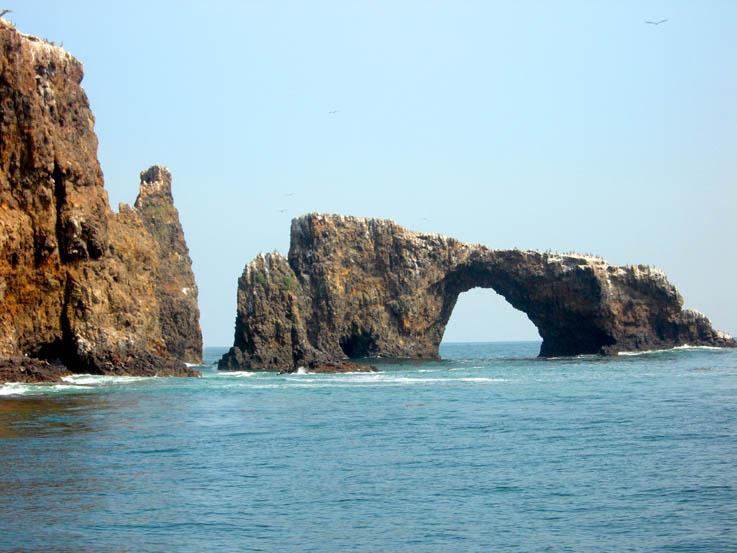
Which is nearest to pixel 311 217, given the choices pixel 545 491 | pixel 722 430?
pixel 722 430

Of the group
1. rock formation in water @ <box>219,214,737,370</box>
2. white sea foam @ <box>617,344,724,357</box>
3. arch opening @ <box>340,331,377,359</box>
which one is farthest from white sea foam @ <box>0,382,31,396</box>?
white sea foam @ <box>617,344,724,357</box>

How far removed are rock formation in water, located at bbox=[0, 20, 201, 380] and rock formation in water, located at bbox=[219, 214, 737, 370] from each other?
25.7m

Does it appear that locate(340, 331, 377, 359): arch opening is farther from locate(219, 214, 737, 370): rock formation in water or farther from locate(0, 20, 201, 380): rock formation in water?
locate(0, 20, 201, 380): rock formation in water

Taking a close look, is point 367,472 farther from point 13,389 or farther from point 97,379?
point 97,379

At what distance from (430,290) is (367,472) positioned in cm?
6686

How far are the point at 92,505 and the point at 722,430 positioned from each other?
1970 cm

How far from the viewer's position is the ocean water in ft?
62.0

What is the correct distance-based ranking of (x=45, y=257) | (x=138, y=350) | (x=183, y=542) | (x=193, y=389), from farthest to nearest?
(x=138, y=350) < (x=45, y=257) < (x=193, y=389) < (x=183, y=542)

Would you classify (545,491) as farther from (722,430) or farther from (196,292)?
(196,292)

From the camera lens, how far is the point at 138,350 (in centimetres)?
5934

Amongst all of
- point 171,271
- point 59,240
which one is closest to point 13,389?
point 59,240

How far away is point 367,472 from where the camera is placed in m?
25.5

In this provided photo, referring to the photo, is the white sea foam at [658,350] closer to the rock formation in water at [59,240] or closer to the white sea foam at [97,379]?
the rock formation in water at [59,240]

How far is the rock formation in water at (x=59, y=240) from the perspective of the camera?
5400cm
